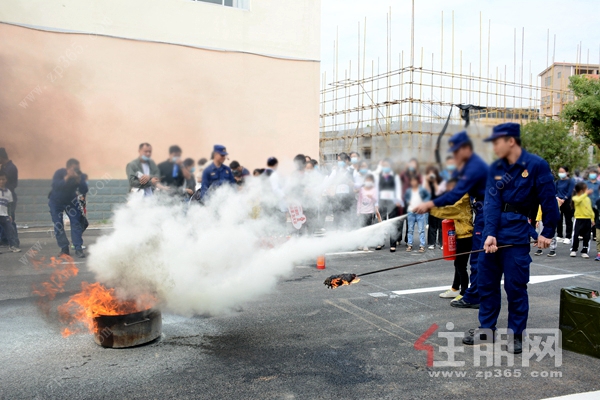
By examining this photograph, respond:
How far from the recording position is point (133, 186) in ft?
15.6

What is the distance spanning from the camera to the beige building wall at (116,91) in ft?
14.4

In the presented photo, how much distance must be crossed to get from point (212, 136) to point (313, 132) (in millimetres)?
3766

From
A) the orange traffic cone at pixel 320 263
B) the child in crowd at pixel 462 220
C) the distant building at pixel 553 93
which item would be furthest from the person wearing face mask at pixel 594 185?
the orange traffic cone at pixel 320 263

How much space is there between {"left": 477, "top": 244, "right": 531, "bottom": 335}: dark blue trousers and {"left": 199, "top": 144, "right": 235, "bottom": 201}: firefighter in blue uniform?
3267 millimetres

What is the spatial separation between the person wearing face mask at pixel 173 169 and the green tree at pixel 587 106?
60.0 ft

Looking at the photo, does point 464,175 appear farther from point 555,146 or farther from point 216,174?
point 555,146

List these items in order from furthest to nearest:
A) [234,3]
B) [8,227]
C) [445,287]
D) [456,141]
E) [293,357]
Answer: [8,227], [234,3], [445,287], [293,357], [456,141]

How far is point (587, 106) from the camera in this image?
18719 mm

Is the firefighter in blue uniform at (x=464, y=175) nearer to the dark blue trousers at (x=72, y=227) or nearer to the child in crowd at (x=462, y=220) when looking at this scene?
the child in crowd at (x=462, y=220)

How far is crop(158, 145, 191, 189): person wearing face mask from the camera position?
477 cm

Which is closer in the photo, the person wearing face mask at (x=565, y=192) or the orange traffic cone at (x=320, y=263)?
the orange traffic cone at (x=320, y=263)

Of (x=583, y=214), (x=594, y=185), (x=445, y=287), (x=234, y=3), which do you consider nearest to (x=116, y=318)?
(x=445, y=287)

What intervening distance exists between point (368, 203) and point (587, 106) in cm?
1746

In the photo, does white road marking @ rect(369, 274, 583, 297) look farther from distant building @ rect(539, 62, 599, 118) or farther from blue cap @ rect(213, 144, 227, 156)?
distant building @ rect(539, 62, 599, 118)
